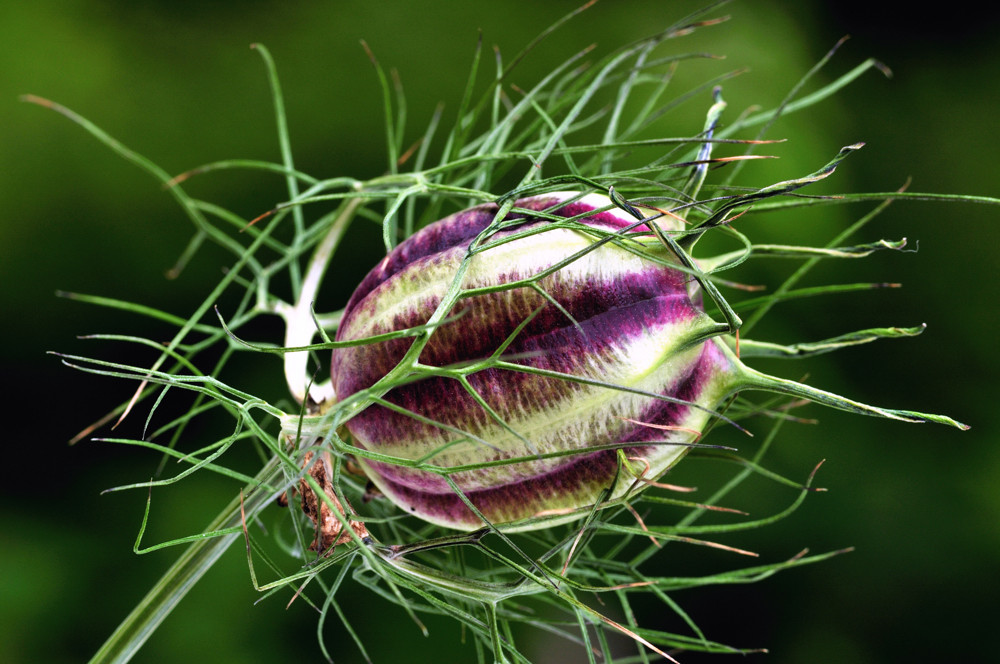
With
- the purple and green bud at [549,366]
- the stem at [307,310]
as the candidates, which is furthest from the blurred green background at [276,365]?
the purple and green bud at [549,366]

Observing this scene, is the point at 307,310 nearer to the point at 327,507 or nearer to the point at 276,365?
the point at 327,507

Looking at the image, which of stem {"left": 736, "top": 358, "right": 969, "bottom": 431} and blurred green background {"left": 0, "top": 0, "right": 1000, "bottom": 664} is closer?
stem {"left": 736, "top": 358, "right": 969, "bottom": 431}

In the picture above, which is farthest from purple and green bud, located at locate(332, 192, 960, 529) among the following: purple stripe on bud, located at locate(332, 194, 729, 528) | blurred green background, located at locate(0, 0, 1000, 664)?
blurred green background, located at locate(0, 0, 1000, 664)

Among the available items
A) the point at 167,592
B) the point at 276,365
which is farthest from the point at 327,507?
the point at 276,365

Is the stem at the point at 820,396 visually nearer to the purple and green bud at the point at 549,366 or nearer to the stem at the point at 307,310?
the purple and green bud at the point at 549,366

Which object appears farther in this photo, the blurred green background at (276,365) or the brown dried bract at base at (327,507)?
the blurred green background at (276,365)

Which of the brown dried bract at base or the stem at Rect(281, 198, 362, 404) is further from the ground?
the stem at Rect(281, 198, 362, 404)

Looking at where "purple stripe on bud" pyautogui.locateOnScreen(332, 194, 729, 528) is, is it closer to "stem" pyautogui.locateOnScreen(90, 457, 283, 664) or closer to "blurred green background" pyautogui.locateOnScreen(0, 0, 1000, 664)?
"stem" pyautogui.locateOnScreen(90, 457, 283, 664)
